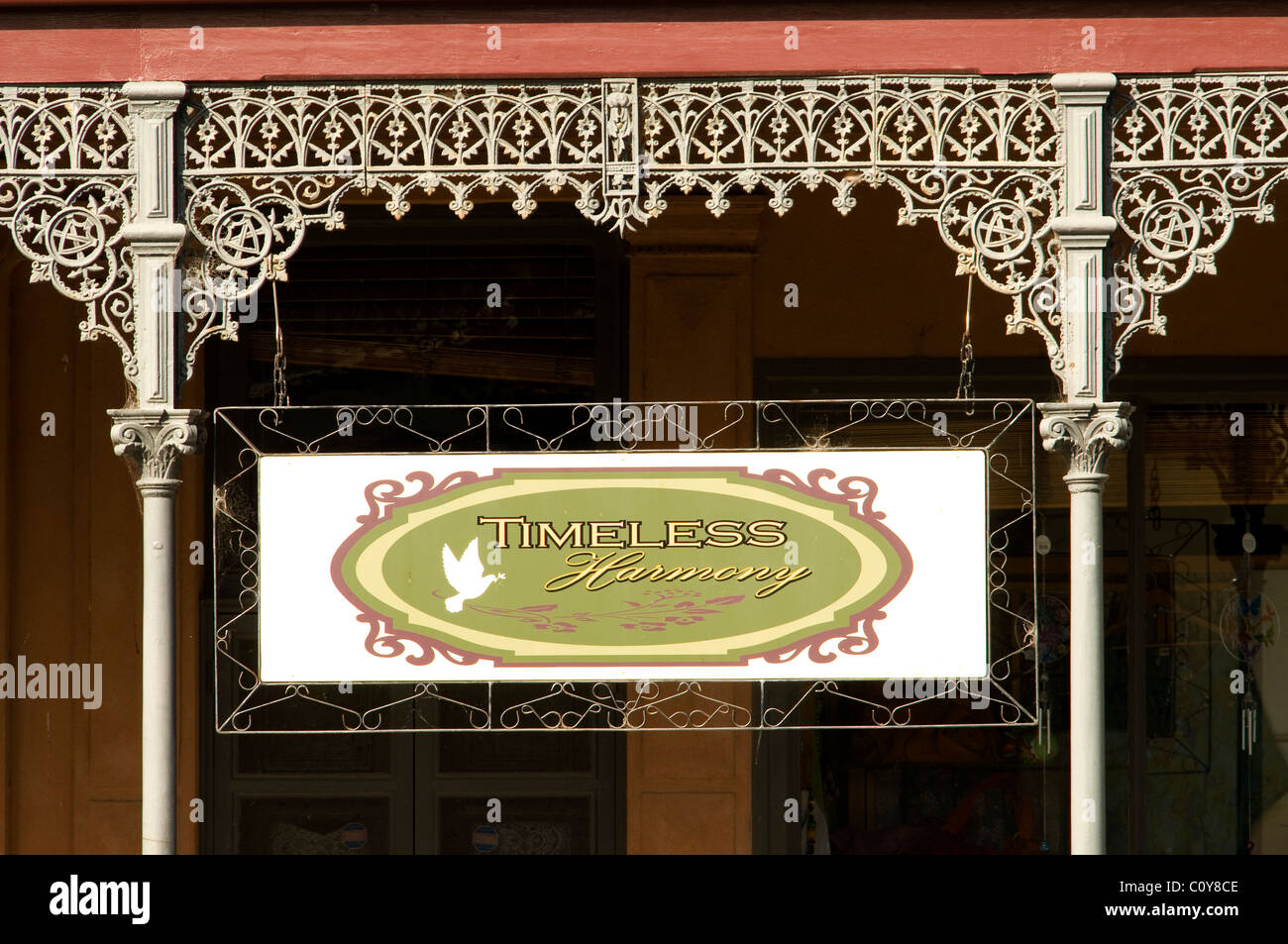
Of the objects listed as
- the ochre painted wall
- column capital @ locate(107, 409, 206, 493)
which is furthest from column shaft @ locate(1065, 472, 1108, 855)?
the ochre painted wall

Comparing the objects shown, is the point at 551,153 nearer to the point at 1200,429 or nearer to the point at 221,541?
the point at 221,541

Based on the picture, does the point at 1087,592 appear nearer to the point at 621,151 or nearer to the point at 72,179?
the point at 621,151

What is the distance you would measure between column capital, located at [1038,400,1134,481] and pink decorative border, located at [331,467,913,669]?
69 cm

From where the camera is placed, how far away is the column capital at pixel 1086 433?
527 cm

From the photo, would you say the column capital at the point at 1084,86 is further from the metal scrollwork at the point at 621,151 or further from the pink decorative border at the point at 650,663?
the pink decorative border at the point at 650,663

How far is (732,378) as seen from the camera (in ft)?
24.8

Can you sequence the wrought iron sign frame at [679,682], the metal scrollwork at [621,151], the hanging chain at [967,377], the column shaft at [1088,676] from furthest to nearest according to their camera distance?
the wrought iron sign frame at [679,682], the hanging chain at [967,377], the metal scrollwork at [621,151], the column shaft at [1088,676]

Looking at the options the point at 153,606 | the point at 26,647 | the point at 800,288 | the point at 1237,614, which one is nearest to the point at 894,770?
the point at 1237,614

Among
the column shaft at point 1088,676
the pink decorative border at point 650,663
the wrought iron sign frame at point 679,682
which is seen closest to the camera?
the column shaft at point 1088,676

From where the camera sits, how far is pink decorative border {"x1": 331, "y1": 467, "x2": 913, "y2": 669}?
558 cm

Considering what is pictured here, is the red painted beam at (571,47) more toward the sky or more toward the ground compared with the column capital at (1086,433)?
more toward the sky

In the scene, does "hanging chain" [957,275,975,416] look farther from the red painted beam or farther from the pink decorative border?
the red painted beam

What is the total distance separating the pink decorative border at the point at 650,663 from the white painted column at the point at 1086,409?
0.67 meters

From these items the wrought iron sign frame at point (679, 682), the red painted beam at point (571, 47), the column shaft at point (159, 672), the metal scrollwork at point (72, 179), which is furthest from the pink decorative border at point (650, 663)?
the wrought iron sign frame at point (679, 682)
